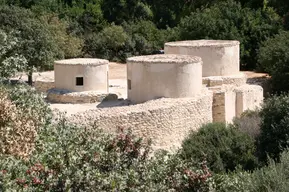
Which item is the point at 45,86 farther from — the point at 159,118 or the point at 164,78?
the point at 159,118

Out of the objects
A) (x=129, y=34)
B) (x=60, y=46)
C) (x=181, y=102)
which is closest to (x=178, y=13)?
(x=129, y=34)

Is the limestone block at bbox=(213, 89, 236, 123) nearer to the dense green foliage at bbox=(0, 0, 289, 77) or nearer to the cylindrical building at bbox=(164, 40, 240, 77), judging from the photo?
the cylindrical building at bbox=(164, 40, 240, 77)

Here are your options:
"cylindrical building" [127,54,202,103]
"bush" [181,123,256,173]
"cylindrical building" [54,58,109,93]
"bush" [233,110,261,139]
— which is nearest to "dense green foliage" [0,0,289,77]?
"cylindrical building" [54,58,109,93]

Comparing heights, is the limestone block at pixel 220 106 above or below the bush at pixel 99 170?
below

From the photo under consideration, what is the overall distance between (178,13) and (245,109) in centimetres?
2486

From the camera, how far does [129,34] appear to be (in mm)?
37844

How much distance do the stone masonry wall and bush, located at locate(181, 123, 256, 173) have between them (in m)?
1.21

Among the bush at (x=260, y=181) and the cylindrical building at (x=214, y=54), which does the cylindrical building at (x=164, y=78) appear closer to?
the cylindrical building at (x=214, y=54)

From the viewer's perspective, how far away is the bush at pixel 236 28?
30.2m

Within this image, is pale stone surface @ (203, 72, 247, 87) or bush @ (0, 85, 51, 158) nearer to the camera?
bush @ (0, 85, 51, 158)

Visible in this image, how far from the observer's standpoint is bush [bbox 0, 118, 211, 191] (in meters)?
8.25

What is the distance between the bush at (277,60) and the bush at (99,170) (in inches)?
647

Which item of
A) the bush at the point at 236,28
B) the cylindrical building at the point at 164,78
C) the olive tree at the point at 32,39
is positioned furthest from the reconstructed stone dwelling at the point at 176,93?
the bush at the point at 236,28

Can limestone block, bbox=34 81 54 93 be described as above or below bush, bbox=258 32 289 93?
below
